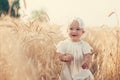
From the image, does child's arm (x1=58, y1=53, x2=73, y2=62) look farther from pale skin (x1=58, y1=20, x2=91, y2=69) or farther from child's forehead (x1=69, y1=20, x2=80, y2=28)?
child's forehead (x1=69, y1=20, x2=80, y2=28)

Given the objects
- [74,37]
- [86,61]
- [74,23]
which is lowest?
[86,61]

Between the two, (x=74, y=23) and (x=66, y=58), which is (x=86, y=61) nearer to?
(x=66, y=58)

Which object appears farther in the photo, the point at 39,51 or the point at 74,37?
the point at 39,51

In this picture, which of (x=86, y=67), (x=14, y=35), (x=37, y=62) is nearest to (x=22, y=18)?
(x=14, y=35)

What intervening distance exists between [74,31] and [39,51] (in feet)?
1.06

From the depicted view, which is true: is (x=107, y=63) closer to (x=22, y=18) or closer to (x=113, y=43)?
(x=113, y=43)

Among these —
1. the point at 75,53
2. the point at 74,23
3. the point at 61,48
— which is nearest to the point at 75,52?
the point at 75,53

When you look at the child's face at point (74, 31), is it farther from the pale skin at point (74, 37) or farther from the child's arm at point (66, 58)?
the child's arm at point (66, 58)

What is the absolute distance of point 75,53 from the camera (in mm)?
3363

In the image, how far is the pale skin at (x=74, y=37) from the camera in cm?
325

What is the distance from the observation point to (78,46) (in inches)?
133

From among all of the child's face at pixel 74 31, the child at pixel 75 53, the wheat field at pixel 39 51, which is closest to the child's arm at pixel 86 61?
the child at pixel 75 53

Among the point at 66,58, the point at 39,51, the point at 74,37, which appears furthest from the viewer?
the point at 39,51

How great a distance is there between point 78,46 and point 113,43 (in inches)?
18.8
